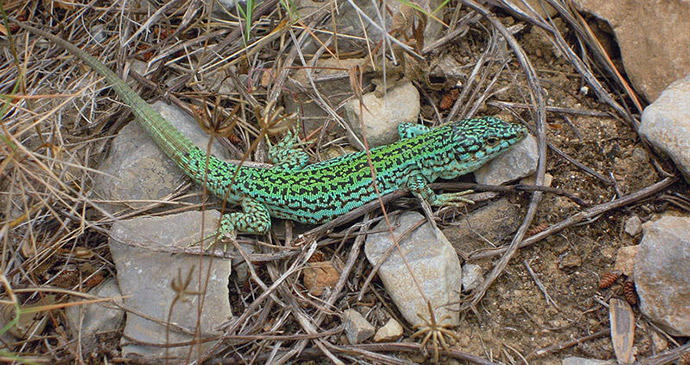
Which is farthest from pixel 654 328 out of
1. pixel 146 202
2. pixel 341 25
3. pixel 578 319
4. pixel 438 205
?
pixel 146 202

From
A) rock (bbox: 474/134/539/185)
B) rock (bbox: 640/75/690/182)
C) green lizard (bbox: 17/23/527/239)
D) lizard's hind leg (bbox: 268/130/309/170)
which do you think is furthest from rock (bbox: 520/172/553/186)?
lizard's hind leg (bbox: 268/130/309/170)

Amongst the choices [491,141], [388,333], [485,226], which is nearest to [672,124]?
[491,141]

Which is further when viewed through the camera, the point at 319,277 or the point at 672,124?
the point at 319,277

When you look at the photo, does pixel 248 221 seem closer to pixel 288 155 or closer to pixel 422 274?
pixel 288 155

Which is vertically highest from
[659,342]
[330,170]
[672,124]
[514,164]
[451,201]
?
[672,124]

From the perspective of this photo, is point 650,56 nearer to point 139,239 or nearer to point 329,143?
point 329,143

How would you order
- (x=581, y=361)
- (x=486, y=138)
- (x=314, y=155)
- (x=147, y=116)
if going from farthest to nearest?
1. (x=314, y=155)
2. (x=147, y=116)
3. (x=486, y=138)
4. (x=581, y=361)

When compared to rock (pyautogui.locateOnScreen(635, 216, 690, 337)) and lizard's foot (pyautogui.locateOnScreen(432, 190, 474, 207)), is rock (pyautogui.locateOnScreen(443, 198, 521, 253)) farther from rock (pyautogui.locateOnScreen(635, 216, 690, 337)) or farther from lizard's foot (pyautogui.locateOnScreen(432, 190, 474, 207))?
rock (pyautogui.locateOnScreen(635, 216, 690, 337))
